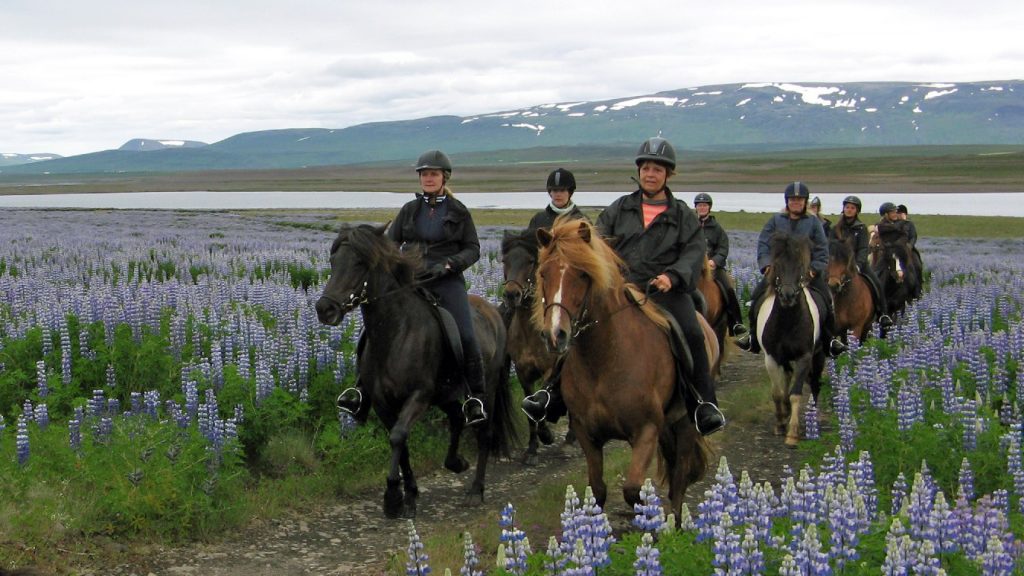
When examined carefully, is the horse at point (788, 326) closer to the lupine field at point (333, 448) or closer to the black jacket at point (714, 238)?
the lupine field at point (333, 448)

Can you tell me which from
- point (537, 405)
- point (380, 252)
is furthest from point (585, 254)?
point (380, 252)

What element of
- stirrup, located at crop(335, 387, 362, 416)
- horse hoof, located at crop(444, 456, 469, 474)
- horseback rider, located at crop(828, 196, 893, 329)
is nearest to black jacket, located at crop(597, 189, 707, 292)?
stirrup, located at crop(335, 387, 362, 416)

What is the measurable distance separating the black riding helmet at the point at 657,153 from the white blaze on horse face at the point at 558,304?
150 centimetres

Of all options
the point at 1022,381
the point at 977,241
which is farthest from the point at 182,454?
the point at 977,241

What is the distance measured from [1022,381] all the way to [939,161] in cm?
19614

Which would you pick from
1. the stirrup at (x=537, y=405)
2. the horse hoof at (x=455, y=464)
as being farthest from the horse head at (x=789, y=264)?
the stirrup at (x=537, y=405)

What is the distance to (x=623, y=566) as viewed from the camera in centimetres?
460

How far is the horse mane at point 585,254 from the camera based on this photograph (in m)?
6.71

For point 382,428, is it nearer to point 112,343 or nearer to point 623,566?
point 112,343

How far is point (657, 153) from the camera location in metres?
7.72

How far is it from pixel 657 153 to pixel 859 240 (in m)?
9.01

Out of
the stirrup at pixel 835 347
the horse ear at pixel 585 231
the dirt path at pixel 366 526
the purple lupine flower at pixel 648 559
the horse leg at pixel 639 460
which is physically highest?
the horse ear at pixel 585 231

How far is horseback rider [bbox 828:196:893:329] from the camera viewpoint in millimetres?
15312

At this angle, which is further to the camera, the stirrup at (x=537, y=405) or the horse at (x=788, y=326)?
the horse at (x=788, y=326)
